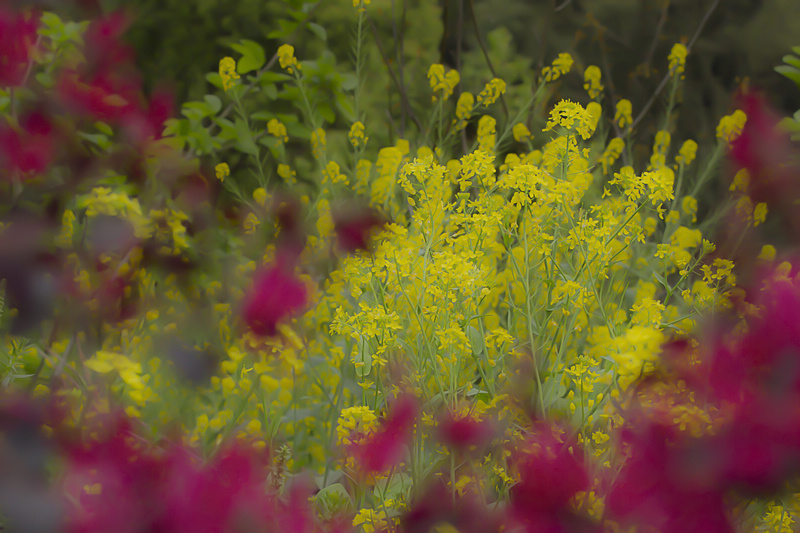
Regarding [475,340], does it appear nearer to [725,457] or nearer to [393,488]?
→ [393,488]

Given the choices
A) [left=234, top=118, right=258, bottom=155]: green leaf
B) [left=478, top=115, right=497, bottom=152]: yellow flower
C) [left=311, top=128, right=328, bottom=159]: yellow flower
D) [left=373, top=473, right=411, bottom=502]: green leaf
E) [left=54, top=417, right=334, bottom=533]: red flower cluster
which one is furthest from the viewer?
[left=234, top=118, right=258, bottom=155]: green leaf

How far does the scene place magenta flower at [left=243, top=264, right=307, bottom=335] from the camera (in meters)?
0.87

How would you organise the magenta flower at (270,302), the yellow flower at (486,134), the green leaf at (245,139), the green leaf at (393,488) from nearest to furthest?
the magenta flower at (270,302) < the green leaf at (393,488) < the yellow flower at (486,134) < the green leaf at (245,139)

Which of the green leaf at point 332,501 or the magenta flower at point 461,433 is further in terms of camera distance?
the green leaf at point 332,501

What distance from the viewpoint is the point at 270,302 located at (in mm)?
866

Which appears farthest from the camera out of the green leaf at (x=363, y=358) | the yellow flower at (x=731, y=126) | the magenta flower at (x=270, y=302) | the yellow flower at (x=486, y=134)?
the yellow flower at (x=731, y=126)

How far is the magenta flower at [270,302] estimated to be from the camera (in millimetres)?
868

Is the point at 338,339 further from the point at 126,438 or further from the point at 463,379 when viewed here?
the point at 126,438

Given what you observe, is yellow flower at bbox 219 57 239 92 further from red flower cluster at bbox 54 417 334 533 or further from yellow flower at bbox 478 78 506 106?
red flower cluster at bbox 54 417 334 533

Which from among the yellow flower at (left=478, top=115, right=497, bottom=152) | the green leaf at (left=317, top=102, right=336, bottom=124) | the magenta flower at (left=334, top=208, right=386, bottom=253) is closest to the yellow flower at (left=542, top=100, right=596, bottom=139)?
the magenta flower at (left=334, top=208, right=386, bottom=253)

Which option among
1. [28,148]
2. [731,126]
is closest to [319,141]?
[731,126]

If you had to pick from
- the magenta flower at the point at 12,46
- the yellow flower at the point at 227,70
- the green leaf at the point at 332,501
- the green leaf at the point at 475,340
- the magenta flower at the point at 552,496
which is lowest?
the green leaf at the point at 332,501

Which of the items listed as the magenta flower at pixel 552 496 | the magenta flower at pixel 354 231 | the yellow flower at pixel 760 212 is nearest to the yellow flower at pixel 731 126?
the yellow flower at pixel 760 212

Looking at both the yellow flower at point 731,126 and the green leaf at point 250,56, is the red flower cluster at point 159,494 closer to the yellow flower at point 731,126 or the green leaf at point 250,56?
the yellow flower at point 731,126
